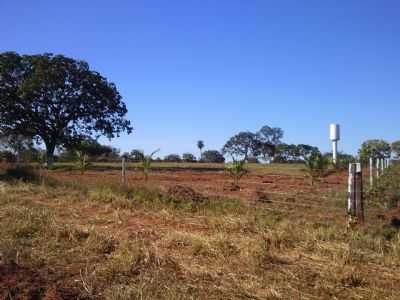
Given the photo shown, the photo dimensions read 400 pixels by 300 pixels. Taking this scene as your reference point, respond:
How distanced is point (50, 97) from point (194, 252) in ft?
106

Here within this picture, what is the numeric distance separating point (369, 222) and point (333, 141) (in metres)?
32.3

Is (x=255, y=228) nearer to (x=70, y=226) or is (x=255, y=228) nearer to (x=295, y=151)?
(x=70, y=226)

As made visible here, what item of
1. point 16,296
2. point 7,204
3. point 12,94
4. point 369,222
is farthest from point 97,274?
point 12,94

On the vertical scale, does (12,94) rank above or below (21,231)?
above

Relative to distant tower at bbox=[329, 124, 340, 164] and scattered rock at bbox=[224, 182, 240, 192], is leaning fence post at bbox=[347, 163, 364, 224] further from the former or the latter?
distant tower at bbox=[329, 124, 340, 164]

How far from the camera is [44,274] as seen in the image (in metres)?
5.00

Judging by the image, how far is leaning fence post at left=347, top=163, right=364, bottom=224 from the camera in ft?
24.7

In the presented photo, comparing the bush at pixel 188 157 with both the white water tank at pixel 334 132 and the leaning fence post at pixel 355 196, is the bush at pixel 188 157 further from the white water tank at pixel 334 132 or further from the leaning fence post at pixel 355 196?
the leaning fence post at pixel 355 196

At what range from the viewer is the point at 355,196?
7.68 metres

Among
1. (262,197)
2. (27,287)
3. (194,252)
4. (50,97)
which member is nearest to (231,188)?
(262,197)

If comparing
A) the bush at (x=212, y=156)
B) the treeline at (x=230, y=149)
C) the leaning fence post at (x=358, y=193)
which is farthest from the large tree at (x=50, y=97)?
the bush at (x=212, y=156)

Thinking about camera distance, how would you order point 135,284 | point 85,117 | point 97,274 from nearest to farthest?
point 135,284
point 97,274
point 85,117

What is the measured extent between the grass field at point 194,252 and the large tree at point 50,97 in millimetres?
26826

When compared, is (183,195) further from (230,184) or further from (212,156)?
(212,156)
